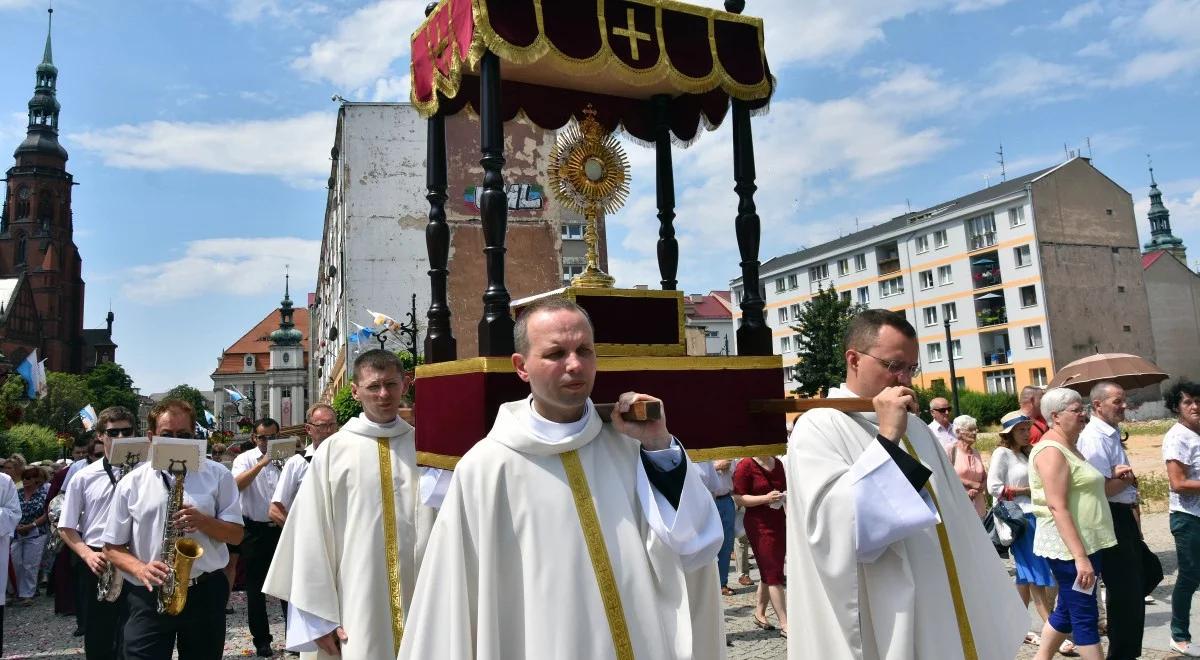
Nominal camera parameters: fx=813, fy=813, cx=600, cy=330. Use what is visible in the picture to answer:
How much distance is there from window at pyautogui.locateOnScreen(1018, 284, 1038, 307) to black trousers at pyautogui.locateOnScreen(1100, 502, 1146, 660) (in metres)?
43.0

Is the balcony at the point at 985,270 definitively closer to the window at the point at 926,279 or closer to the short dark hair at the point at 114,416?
the window at the point at 926,279

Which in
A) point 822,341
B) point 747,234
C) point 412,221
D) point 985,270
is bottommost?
point 747,234

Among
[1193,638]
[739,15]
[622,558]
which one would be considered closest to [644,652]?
[622,558]

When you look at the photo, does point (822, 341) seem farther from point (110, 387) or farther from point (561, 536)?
point (110, 387)

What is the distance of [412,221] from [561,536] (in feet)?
108

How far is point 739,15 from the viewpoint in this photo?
16.6 feet

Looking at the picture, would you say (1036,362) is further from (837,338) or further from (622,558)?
(622,558)

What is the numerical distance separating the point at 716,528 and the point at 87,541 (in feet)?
16.4

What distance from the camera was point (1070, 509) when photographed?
206 inches

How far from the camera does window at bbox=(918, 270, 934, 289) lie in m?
49.2

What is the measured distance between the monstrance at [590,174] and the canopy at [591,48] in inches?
17.6

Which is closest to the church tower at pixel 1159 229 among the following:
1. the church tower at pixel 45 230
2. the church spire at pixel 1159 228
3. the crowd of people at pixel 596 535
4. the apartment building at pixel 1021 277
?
the church spire at pixel 1159 228

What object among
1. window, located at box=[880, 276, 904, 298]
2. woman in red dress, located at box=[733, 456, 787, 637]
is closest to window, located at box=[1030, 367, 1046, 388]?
window, located at box=[880, 276, 904, 298]

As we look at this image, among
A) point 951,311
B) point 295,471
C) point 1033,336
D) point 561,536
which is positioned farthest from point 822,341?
point 561,536
